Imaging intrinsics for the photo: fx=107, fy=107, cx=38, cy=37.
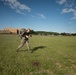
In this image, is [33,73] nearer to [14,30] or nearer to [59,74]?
[59,74]

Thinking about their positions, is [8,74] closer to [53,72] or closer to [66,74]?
[53,72]

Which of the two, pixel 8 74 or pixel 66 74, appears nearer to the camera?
pixel 8 74

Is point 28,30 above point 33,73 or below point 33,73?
above

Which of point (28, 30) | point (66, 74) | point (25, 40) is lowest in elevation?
point (66, 74)

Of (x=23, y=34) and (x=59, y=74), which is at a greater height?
(x=23, y=34)

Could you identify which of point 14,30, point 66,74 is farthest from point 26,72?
point 14,30

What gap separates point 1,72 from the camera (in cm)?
527

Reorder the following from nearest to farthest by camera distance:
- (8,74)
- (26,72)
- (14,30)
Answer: (8,74) < (26,72) < (14,30)

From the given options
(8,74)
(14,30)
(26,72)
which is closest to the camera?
(8,74)

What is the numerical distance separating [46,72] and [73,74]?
1.38 m

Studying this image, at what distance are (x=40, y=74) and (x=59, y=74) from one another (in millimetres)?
965

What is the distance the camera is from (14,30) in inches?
4641

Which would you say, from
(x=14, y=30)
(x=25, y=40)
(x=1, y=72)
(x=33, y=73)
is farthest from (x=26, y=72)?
(x=14, y=30)

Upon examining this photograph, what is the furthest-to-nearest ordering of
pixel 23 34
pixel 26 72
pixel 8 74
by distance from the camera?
pixel 23 34 → pixel 26 72 → pixel 8 74
